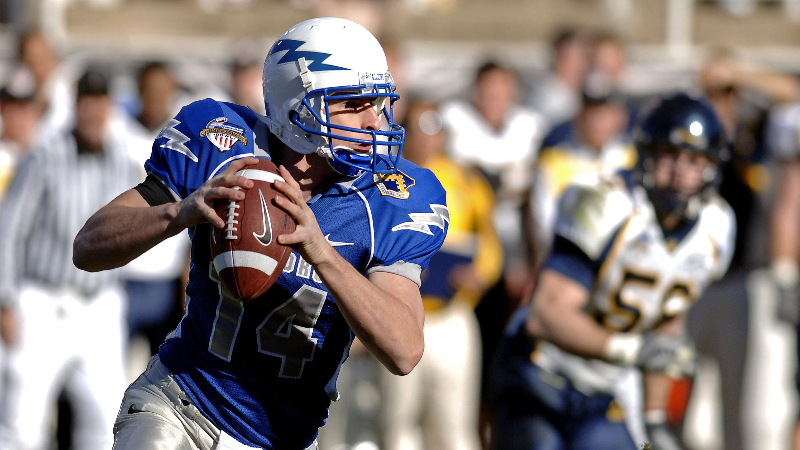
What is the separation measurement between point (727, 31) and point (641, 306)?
9694 millimetres

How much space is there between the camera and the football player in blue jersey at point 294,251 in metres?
2.93

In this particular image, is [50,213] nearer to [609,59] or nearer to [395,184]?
[395,184]

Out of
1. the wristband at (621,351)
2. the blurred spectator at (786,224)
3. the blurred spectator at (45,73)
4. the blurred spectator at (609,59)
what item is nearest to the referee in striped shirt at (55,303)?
the blurred spectator at (45,73)

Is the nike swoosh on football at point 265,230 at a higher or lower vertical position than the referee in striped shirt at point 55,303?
higher

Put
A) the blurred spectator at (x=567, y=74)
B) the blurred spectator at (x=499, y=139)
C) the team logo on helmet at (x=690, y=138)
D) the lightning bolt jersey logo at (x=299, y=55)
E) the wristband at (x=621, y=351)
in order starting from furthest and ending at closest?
the blurred spectator at (x=567, y=74)
the blurred spectator at (x=499, y=139)
the team logo on helmet at (x=690, y=138)
the wristband at (x=621, y=351)
the lightning bolt jersey logo at (x=299, y=55)

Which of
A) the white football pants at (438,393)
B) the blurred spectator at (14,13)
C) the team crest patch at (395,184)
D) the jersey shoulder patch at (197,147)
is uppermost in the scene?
the jersey shoulder patch at (197,147)

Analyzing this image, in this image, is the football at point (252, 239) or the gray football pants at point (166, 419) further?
the gray football pants at point (166, 419)

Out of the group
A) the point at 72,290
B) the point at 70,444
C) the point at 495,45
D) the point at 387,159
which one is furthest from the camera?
the point at 495,45

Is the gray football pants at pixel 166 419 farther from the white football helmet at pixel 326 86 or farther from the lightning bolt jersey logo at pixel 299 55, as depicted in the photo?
the lightning bolt jersey logo at pixel 299 55

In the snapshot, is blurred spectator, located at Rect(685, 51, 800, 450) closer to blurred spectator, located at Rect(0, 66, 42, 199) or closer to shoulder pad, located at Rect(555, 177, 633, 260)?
shoulder pad, located at Rect(555, 177, 633, 260)

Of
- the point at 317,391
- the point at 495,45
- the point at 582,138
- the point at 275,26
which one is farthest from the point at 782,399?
the point at 275,26

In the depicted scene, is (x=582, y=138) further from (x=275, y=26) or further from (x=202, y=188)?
(x=275, y=26)

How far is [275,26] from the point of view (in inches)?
500

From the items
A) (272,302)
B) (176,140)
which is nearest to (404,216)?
(272,302)
